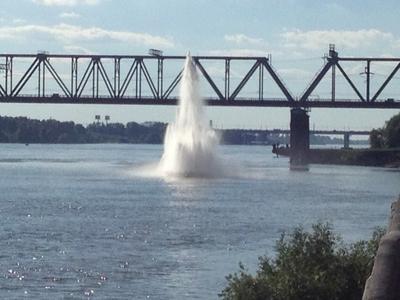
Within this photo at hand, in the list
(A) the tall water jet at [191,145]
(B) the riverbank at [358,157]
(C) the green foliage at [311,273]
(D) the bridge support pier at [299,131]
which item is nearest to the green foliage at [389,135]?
(B) the riverbank at [358,157]

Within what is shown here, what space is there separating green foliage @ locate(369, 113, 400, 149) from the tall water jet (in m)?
44.4

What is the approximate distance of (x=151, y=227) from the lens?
4981cm

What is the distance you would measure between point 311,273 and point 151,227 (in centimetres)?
2881

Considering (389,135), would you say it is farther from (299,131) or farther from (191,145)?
(191,145)

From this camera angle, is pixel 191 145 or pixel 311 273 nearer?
pixel 311 273

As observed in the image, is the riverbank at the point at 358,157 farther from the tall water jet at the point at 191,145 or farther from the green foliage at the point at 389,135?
the tall water jet at the point at 191,145

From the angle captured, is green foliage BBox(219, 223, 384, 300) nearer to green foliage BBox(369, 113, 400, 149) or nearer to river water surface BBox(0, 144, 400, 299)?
river water surface BBox(0, 144, 400, 299)

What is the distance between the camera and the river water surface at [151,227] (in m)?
32.3

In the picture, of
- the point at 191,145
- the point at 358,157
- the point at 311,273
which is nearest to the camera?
the point at 311,273

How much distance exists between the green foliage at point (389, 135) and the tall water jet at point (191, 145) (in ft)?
146

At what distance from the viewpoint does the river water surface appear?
3234 cm

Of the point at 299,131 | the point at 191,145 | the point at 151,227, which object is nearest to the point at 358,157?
the point at 299,131

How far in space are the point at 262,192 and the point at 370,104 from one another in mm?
66684

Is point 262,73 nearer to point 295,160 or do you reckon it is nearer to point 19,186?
point 295,160
